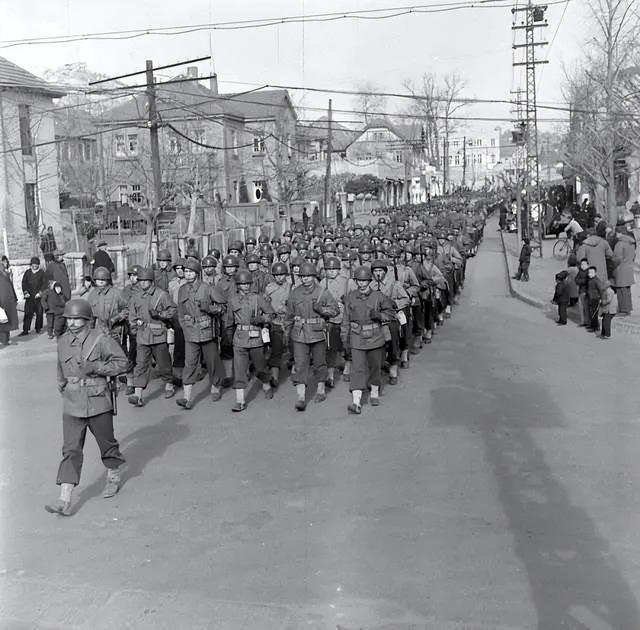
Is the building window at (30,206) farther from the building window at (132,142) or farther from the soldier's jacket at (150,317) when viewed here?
the soldier's jacket at (150,317)

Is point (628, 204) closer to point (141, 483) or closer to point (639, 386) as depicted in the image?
point (639, 386)

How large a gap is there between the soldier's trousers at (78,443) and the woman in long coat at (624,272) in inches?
468

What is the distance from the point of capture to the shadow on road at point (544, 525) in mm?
5090

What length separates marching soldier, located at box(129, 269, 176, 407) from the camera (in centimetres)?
1073

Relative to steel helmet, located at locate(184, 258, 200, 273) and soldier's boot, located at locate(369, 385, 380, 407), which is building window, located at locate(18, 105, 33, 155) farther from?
soldier's boot, located at locate(369, 385, 380, 407)

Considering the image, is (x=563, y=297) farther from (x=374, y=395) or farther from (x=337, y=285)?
(x=374, y=395)

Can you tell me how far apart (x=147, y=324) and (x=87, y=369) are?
146 inches

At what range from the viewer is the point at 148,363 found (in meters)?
10.9

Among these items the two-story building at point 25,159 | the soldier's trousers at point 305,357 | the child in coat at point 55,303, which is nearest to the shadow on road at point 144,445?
the soldier's trousers at point 305,357

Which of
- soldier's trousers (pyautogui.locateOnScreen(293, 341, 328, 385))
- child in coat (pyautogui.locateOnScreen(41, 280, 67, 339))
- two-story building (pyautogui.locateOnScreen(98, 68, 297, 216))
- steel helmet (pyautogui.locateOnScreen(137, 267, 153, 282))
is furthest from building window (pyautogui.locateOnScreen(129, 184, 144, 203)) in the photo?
soldier's trousers (pyautogui.locateOnScreen(293, 341, 328, 385))

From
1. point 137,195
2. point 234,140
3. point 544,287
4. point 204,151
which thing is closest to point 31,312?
point 544,287

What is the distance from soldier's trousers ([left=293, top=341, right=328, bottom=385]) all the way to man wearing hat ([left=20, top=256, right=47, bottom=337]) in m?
8.37

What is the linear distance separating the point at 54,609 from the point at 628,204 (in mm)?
44899

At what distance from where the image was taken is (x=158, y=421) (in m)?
10.0
